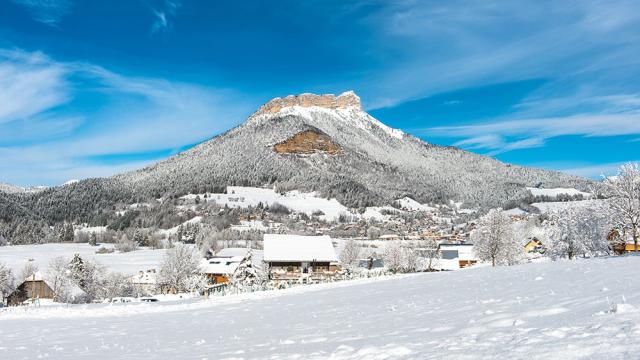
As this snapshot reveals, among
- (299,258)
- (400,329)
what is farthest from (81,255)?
(400,329)

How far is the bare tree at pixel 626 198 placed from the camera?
131 feet

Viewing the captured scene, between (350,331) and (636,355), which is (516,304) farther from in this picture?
(636,355)

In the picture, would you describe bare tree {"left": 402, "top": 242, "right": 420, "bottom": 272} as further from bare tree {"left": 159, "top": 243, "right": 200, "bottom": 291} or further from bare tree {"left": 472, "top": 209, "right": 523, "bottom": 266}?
bare tree {"left": 159, "top": 243, "right": 200, "bottom": 291}

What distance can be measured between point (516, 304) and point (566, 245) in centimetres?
5257

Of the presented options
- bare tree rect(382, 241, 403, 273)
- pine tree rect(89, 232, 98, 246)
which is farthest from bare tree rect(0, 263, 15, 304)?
pine tree rect(89, 232, 98, 246)

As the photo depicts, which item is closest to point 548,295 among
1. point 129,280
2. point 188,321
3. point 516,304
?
point 516,304

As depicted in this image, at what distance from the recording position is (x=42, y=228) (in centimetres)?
19900

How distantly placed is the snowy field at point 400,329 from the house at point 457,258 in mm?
90450

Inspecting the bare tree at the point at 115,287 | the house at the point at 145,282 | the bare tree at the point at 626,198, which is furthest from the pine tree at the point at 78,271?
the bare tree at the point at 626,198

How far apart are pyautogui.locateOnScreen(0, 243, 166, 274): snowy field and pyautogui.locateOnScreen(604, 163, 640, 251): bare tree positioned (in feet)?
303

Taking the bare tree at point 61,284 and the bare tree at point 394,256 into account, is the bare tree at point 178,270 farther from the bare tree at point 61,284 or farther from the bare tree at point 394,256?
the bare tree at point 394,256

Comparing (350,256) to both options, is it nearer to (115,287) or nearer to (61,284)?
(115,287)

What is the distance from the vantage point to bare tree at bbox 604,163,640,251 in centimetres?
3994

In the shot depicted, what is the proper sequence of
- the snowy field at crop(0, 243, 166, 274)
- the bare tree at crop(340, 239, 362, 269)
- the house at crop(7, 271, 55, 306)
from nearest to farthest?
the house at crop(7, 271, 55, 306), the bare tree at crop(340, 239, 362, 269), the snowy field at crop(0, 243, 166, 274)
